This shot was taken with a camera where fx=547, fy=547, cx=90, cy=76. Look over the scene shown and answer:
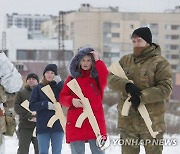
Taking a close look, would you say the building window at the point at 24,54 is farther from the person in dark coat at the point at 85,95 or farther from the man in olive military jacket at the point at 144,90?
the man in olive military jacket at the point at 144,90

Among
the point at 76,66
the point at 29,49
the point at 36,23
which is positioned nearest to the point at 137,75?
the point at 76,66

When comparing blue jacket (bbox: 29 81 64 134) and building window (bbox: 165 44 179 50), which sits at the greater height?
blue jacket (bbox: 29 81 64 134)

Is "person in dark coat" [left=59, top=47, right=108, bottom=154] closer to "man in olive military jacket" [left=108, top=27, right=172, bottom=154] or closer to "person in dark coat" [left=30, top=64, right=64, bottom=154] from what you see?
"man in olive military jacket" [left=108, top=27, right=172, bottom=154]

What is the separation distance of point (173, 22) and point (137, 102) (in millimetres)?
66332

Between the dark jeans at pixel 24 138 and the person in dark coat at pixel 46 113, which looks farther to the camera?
the dark jeans at pixel 24 138

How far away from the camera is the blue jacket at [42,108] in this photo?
263 inches

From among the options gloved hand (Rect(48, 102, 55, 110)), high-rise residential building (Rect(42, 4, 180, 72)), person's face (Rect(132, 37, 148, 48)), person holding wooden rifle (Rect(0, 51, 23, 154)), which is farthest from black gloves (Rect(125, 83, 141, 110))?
high-rise residential building (Rect(42, 4, 180, 72))

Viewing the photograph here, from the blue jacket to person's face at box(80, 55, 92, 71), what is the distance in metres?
1.19

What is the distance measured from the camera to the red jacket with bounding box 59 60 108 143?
5.55m

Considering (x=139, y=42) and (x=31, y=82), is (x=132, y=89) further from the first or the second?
(x=31, y=82)

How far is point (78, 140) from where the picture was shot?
5.54 metres

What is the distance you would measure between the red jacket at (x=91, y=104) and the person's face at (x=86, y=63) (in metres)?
0.05

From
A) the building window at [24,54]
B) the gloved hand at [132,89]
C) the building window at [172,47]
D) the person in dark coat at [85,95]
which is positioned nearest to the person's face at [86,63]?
the person in dark coat at [85,95]

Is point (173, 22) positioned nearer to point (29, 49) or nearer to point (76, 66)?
point (29, 49)
